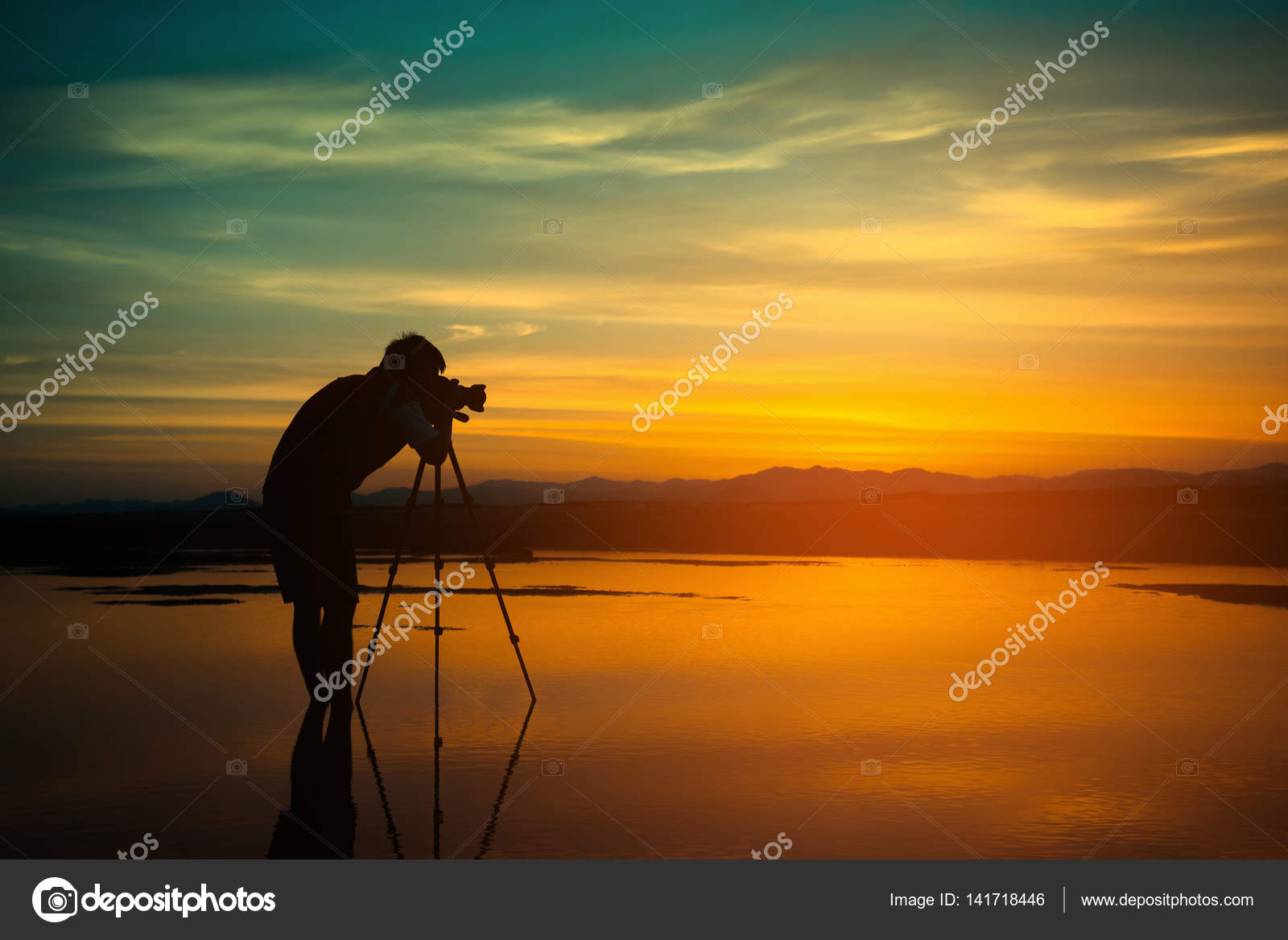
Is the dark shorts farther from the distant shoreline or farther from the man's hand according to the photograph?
the distant shoreline

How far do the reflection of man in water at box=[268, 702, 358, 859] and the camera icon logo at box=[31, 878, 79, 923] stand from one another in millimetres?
793

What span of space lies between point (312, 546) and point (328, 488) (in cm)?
42

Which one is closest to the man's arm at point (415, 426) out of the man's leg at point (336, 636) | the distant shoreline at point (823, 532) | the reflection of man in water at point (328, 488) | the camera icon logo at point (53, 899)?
the reflection of man in water at point (328, 488)

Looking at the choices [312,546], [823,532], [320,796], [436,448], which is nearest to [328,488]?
[312,546]

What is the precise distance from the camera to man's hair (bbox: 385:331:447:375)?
863cm

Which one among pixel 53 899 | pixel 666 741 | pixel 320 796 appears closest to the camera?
pixel 53 899

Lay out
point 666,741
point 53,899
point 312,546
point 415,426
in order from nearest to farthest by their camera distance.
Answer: point 53,899 → point 666,741 → point 312,546 → point 415,426

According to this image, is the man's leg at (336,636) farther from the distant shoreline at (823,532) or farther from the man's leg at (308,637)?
the distant shoreline at (823,532)

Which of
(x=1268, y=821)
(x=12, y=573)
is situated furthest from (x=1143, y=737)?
(x=12, y=573)

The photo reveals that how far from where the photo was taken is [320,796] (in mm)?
6031

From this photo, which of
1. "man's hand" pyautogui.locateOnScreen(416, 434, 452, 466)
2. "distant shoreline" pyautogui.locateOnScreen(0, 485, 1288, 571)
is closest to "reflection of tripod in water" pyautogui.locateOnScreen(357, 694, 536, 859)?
"man's hand" pyautogui.locateOnScreen(416, 434, 452, 466)

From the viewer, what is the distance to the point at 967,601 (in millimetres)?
16844

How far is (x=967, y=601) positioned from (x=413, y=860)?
1318cm

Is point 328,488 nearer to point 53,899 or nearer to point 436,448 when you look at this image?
point 436,448
